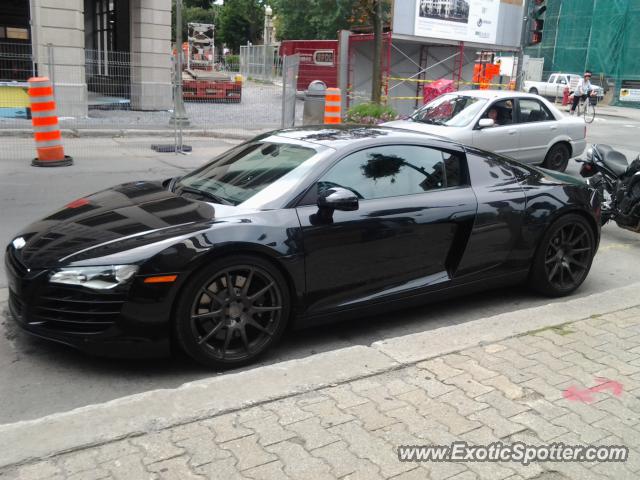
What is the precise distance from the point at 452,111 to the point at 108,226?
802 centimetres

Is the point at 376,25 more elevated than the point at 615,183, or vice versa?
the point at 376,25

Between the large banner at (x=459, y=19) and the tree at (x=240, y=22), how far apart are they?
156 feet

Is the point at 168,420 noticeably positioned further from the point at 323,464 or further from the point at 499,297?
the point at 499,297

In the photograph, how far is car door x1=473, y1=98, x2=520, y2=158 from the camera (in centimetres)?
1020

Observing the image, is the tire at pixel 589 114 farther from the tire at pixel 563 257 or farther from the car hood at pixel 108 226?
the car hood at pixel 108 226

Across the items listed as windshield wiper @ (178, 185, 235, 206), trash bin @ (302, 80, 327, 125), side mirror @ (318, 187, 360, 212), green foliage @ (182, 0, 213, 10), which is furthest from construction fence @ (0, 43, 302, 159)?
green foliage @ (182, 0, 213, 10)

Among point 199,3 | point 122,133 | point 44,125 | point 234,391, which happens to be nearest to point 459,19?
point 122,133

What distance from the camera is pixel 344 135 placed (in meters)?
4.62

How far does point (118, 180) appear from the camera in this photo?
981 cm

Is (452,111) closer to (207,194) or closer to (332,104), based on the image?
(332,104)

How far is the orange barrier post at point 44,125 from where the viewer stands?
10688 mm

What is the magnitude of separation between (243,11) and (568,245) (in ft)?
225

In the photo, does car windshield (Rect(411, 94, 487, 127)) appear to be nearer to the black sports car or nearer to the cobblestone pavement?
the black sports car

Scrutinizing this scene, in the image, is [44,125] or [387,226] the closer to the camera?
[387,226]
